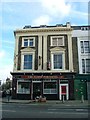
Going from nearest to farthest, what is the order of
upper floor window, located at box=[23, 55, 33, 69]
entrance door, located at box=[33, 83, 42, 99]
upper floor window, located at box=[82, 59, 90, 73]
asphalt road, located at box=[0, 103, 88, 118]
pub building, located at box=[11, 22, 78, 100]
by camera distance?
asphalt road, located at box=[0, 103, 88, 118] < pub building, located at box=[11, 22, 78, 100] < entrance door, located at box=[33, 83, 42, 99] < upper floor window, located at box=[82, 59, 90, 73] < upper floor window, located at box=[23, 55, 33, 69]

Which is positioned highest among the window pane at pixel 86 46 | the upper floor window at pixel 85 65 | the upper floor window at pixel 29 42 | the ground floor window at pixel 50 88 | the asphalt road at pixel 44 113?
the upper floor window at pixel 29 42

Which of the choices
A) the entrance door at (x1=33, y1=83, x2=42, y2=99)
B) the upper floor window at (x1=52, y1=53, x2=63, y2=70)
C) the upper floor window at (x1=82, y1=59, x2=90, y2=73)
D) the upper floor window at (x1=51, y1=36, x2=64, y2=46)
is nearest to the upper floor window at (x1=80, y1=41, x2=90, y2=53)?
the upper floor window at (x1=82, y1=59, x2=90, y2=73)

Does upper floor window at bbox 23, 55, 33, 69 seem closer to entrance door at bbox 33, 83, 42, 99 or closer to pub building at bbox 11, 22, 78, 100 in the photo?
pub building at bbox 11, 22, 78, 100

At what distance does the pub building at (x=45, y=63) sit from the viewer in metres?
36.3

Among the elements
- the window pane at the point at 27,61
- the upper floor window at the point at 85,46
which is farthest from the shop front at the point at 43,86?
the upper floor window at the point at 85,46

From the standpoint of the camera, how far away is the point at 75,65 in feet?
121

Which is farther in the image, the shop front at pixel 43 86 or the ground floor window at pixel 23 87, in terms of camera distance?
the ground floor window at pixel 23 87

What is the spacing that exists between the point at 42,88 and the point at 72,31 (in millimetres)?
9855

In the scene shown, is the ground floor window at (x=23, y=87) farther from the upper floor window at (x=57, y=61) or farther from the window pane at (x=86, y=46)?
the window pane at (x=86, y=46)

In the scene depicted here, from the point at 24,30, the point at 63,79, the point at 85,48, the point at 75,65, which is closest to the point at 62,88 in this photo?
the point at 63,79

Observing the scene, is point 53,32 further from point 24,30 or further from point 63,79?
point 63,79

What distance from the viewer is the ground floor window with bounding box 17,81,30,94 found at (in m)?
37.1

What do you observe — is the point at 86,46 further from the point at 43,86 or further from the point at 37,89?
the point at 37,89

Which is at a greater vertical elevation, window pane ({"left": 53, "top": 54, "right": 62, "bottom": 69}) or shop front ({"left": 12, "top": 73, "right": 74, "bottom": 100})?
window pane ({"left": 53, "top": 54, "right": 62, "bottom": 69})
